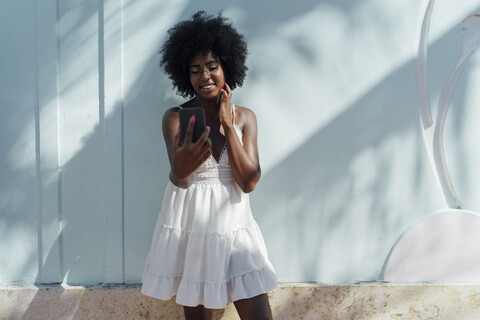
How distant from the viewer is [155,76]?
117 inches

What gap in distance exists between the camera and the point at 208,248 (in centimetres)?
245

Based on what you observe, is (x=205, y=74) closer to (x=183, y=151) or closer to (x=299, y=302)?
(x=183, y=151)

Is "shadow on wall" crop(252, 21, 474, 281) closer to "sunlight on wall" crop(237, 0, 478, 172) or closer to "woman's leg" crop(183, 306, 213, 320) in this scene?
"sunlight on wall" crop(237, 0, 478, 172)

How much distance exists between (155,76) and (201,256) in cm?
115

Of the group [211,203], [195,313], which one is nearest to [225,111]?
[211,203]

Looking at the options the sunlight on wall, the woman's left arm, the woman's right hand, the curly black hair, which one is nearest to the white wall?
the sunlight on wall

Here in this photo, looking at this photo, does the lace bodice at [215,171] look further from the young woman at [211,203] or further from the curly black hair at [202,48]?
the curly black hair at [202,48]

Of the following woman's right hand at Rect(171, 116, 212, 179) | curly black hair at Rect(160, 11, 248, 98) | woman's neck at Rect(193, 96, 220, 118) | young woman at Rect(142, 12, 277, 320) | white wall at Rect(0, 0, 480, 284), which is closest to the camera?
woman's right hand at Rect(171, 116, 212, 179)

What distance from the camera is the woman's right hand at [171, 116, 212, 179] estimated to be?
2.31m

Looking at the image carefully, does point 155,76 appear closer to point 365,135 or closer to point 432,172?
point 365,135

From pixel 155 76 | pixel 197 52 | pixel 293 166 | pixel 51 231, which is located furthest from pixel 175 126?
pixel 51 231

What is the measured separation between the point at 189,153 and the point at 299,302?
1306 millimetres

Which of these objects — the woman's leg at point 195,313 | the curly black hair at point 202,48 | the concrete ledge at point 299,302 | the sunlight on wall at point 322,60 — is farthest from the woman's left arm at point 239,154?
the concrete ledge at point 299,302

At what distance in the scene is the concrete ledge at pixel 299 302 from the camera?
9.92ft
